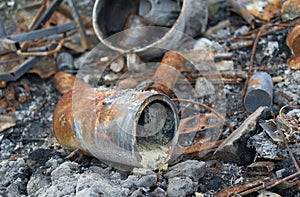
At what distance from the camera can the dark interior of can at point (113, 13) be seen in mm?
5345

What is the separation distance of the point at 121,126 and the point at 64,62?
251 centimetres

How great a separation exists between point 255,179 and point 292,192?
0.97 feet

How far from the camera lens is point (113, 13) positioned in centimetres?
564

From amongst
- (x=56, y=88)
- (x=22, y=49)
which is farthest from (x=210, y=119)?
(x=22, y=49)

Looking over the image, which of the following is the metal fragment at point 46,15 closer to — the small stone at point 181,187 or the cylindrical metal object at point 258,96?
the cylindrical metal object at point 258,96

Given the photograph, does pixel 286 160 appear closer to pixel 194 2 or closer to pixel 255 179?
pixel 255 179

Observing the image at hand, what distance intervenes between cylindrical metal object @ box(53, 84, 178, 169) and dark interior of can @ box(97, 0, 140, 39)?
5.73 ft

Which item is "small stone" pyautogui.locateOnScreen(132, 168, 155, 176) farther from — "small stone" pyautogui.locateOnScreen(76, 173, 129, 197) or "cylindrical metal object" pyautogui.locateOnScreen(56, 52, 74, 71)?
"cylindrical metal object" pyautogui.locateOnScreen(56, 52, 74, 71)

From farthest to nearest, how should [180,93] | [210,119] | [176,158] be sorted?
[180,93]
[210,119]
[176,158]

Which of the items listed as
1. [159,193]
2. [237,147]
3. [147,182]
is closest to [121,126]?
[147,182]

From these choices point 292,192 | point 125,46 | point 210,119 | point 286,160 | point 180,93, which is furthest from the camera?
point 125,46

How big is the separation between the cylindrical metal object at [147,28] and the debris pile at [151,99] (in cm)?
2

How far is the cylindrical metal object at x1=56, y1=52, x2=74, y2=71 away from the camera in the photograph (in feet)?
18.0

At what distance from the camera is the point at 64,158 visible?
12.4 feet
